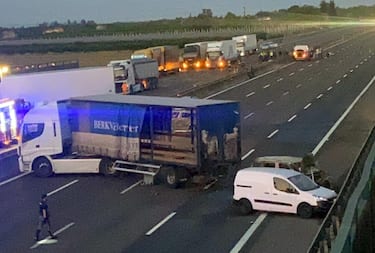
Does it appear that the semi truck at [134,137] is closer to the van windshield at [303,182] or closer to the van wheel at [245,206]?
the van wheel at [245,206]

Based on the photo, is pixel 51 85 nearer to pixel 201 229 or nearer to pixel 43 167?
pixel 43 167

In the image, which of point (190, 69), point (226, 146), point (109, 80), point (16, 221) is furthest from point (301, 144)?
point (190, 69)

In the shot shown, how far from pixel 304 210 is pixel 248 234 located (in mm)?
1857

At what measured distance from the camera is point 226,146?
81.9ft

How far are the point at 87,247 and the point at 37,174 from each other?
30.7 ft

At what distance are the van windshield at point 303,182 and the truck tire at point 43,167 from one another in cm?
944

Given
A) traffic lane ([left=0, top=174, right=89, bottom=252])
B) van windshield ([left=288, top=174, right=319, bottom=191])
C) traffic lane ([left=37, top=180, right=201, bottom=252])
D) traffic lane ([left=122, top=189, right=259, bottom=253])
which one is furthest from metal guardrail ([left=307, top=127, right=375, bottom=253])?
traffic lane ([left=0, top=174, right=89, bottom=252])

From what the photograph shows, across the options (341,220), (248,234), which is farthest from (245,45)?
(341,220)

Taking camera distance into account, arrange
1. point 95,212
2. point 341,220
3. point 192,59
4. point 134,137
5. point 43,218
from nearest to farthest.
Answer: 1. point 341,220
2. point 43,218
3. point 95,212
4. point 134,137
5. point 192,59

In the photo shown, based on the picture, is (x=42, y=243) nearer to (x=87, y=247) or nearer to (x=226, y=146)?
(x=87, y=247)

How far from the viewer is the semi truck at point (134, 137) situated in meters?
24.5

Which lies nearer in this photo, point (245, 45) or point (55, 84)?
point (55, 84)

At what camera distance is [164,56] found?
235 feet

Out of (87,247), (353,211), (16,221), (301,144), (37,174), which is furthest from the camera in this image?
(301,144)
